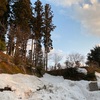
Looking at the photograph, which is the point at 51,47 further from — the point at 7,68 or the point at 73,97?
the point at 73,97

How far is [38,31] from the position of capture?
1480 inches

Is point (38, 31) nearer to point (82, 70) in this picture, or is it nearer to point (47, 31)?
point (47, 31)

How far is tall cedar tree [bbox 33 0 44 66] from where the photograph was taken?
37.3 m

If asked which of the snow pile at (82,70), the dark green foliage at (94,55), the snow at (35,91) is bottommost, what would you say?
the snow at (35,91)

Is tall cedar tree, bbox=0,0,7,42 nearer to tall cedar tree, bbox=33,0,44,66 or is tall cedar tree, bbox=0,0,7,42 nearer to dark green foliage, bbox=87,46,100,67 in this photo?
tall cedar tree, bbox=33,0,44,66

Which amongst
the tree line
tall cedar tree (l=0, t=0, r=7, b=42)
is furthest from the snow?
tall cedar tree (l=0, t=0, r=7, b=42)

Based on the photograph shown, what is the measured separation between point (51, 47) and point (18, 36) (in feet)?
39.4

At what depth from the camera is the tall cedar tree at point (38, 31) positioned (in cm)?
3729

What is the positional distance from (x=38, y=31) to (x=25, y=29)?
5.45 m

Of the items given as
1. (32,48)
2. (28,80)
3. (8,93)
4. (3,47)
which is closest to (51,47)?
(32,48)

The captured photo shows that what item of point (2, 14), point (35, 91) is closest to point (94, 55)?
point (2, 14)

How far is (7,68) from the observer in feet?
67.1

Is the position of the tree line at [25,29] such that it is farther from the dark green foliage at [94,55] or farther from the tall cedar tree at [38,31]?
the dark green foliage at [94,55]

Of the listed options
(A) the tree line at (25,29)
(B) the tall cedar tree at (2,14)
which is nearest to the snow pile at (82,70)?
(A) the tree line at (25,29)
